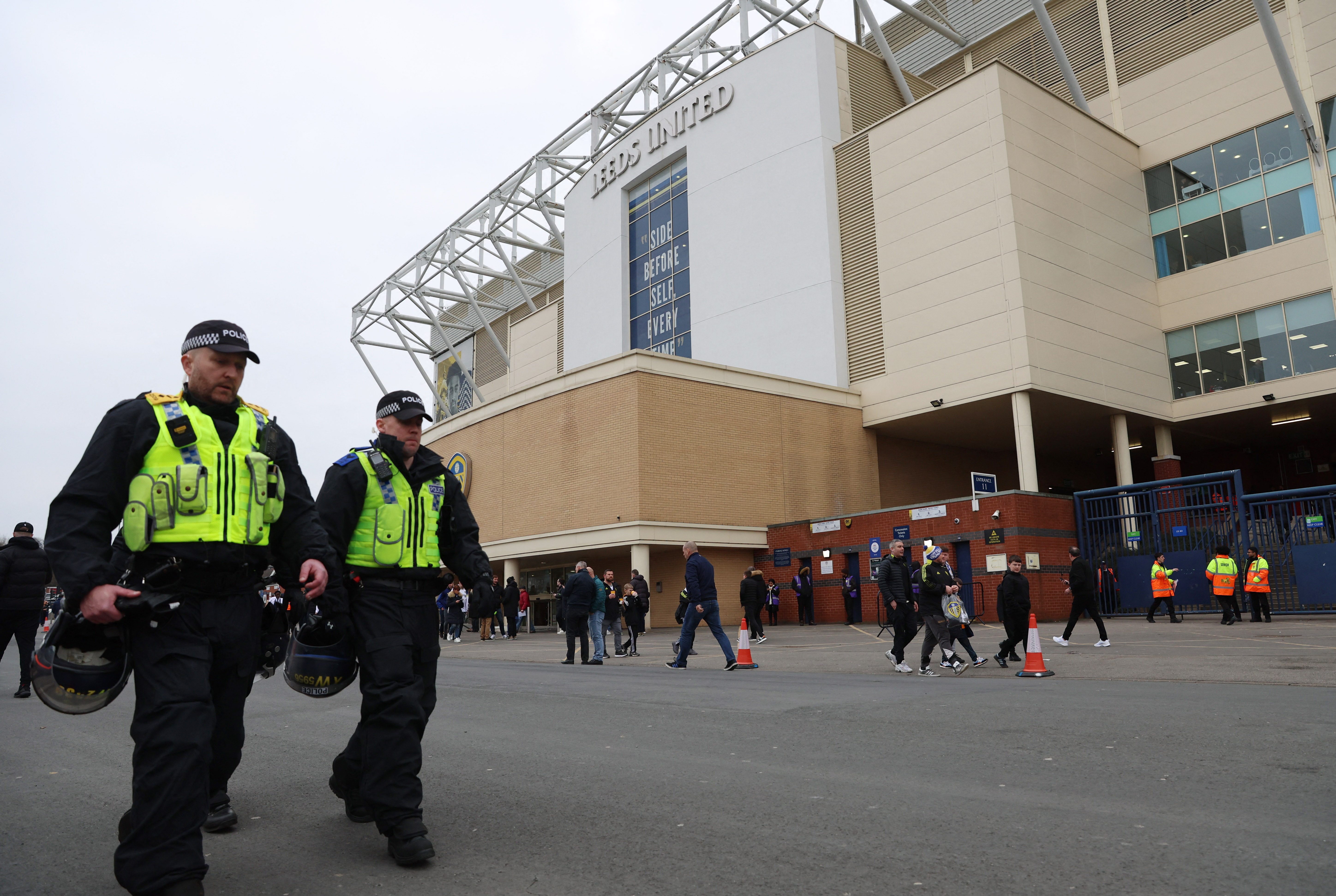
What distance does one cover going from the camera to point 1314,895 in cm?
291

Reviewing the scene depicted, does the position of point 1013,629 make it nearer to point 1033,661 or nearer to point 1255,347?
point 1033,661

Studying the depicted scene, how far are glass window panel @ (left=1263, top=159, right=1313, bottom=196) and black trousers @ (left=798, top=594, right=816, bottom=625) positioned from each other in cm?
1995

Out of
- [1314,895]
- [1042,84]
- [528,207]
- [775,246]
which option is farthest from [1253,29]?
[1314,895]

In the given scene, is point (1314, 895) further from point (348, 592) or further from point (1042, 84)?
point (1042, 84)

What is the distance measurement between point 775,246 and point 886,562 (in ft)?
78.7

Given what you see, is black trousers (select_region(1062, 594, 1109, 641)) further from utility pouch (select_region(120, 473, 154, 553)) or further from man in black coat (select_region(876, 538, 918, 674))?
utility pouch (select_region(120, 473, 154, 553))

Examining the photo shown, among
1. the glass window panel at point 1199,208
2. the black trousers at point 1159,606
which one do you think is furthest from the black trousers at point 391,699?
the glass window panel at point 1199,208

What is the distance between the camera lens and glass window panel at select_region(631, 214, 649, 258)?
40969 mm

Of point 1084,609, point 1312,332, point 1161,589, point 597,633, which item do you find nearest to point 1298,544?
point 1161,589

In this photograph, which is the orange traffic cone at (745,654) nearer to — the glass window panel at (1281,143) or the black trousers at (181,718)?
the black trousers at (181,718)

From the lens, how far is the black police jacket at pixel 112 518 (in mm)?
3199

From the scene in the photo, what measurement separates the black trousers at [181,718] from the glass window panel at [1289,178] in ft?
114

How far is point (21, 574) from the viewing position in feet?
31.7

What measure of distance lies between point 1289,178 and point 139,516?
3517 cm
